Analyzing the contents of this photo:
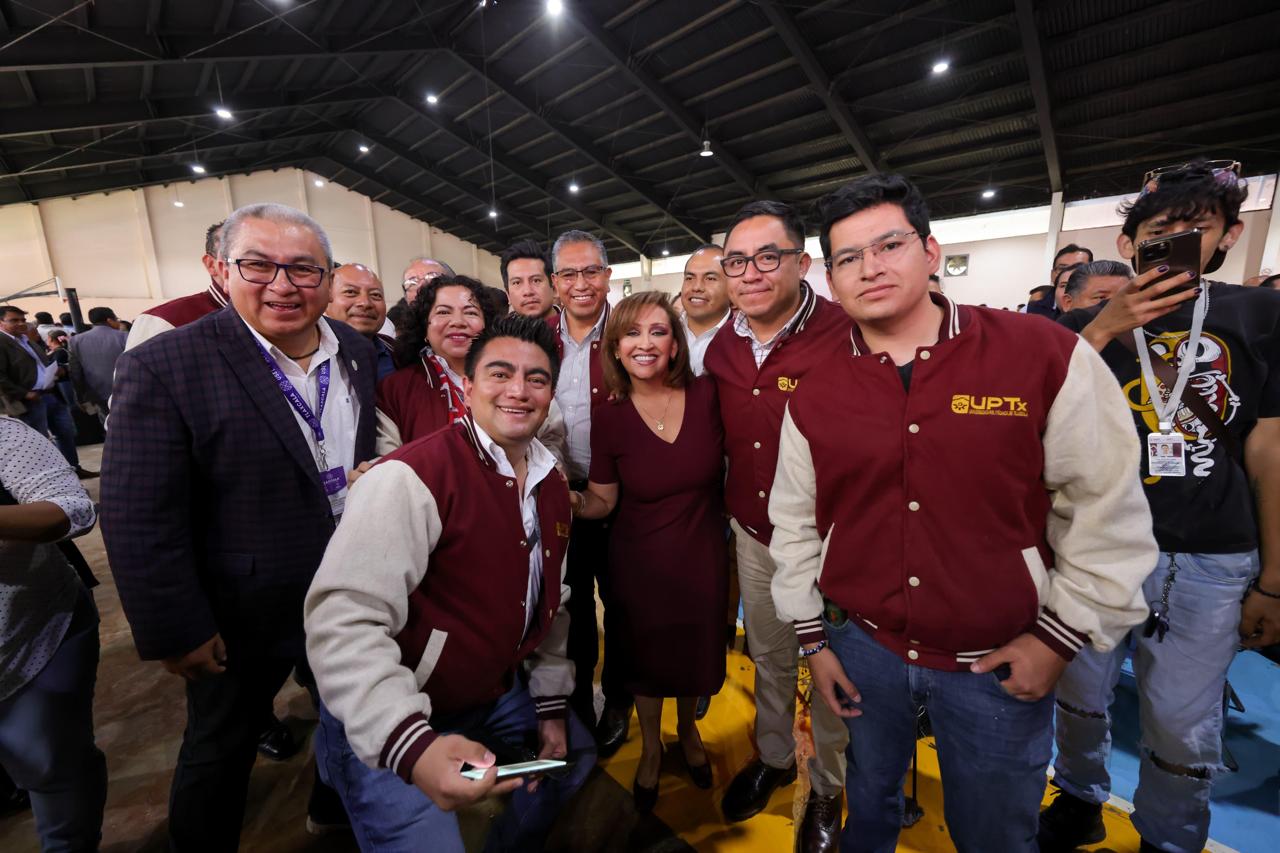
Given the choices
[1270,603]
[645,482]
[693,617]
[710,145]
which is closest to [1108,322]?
[1270,603]

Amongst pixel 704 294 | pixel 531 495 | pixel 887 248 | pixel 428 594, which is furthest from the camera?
pixel 704 294

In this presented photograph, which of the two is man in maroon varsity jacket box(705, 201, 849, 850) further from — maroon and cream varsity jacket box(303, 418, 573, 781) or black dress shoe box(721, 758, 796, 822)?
maroon and cream varsity jacket box(303, 418, 573, 781)

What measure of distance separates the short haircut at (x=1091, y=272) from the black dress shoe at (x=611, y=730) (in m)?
3.28

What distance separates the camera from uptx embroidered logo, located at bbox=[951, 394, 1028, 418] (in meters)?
1.15

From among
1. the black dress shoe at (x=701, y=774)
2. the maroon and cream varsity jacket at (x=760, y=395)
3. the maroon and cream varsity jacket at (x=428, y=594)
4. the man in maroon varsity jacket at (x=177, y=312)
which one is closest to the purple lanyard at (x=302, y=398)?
the maroon and cream varsity jacket at (x=428, y=594)

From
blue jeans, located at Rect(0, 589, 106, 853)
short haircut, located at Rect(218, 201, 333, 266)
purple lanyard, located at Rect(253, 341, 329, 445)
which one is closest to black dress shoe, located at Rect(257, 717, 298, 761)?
blue jeans, located at Rect(0, 589, 106, 853)

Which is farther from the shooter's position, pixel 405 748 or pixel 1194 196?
pixel 1194 196

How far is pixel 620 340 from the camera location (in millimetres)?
2027

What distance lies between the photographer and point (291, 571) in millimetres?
1619

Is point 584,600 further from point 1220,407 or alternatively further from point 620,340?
point 1220,407

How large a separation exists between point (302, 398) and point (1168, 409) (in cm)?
281

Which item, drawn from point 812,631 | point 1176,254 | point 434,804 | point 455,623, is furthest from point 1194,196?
point 434,804

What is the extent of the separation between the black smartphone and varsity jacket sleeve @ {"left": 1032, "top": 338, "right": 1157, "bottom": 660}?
67cm

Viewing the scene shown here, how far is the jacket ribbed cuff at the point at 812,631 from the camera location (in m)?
Answer: 1.49
